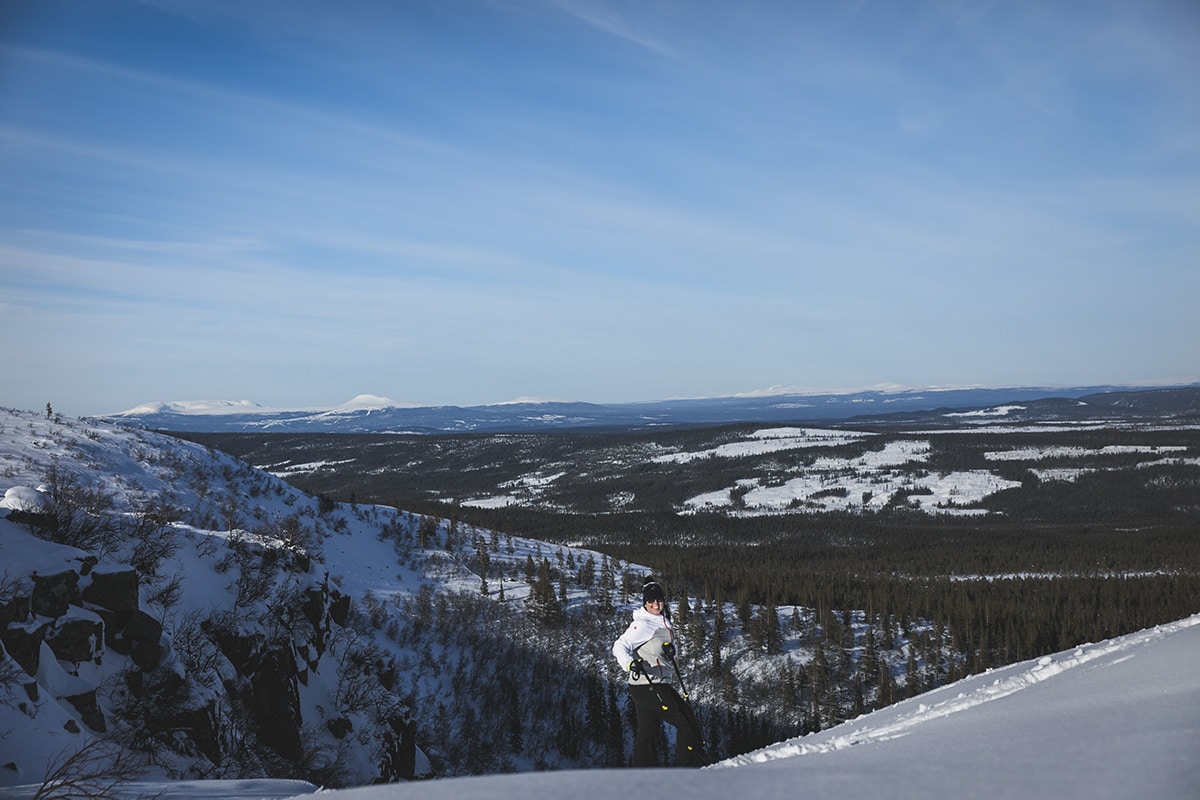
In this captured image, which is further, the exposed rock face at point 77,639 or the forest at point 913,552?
the forest at point 913,552

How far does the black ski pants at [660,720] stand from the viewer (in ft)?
28.7

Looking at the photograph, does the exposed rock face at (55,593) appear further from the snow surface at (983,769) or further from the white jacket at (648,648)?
the white jacket at (648,648)

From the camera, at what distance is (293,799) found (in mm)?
5836

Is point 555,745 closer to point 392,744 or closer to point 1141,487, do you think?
point 392,744

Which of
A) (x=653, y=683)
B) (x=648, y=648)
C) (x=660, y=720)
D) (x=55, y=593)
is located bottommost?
(x=660, y=720)

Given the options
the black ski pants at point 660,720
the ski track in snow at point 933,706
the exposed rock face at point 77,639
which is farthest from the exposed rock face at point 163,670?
the ski track in snow at point 933,706

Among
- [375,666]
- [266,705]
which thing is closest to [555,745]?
[375,666]

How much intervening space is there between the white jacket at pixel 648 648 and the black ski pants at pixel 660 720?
0.13 m

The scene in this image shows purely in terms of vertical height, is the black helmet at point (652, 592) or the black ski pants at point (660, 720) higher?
the black helmet at point (652, 592)

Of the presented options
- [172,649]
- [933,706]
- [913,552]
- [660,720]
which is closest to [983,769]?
[660,720]

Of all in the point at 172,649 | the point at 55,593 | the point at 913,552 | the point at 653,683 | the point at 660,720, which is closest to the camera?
the point at 653,683

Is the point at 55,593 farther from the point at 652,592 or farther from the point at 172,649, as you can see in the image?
the point at 652,592

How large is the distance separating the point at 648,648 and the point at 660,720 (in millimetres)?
1050

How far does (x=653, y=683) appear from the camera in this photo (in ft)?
28.8
